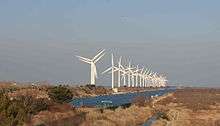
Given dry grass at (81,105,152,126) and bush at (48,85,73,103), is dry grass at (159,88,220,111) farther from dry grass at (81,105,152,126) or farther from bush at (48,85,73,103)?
dry grass at (81,105,152,126)

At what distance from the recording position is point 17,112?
120 feet

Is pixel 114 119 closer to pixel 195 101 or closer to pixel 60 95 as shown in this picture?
pixel 60 95

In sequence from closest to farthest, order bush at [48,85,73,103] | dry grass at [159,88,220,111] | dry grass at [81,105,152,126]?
dry grass at [81,105,152,126]
bush at [48,85,73,103]
dry grass at [159,88,220,111]

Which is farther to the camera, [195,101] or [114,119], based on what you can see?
[195,101]

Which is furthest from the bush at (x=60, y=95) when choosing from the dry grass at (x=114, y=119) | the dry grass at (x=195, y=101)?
the dry grass at (x=195, y=101)

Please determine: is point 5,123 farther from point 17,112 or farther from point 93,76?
point 93,76

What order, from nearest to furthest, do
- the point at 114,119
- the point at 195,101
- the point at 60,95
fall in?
the point at 114,119 < the point at 60,95 < the point at 195,101

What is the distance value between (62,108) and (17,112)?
2083 centimetres

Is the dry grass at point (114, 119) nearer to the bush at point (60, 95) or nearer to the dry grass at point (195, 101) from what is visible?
the bush at point (60, 95)

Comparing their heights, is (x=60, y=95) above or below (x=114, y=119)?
above

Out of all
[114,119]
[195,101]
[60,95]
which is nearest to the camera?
[114,119]

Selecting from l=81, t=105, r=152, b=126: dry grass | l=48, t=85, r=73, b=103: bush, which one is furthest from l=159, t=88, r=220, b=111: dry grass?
l=81, t=105, r=152, b=126: dry grass

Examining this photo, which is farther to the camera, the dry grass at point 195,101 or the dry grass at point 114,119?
the dry grass at point 195,101

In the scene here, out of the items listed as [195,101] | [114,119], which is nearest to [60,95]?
[114,119]
